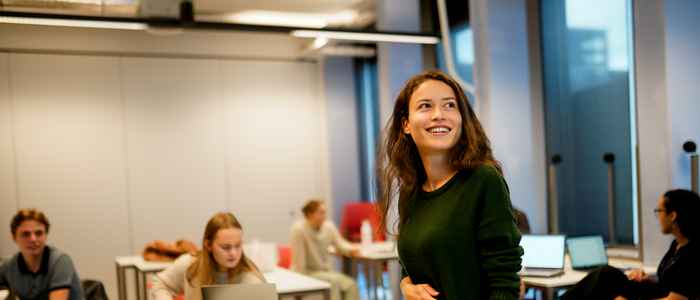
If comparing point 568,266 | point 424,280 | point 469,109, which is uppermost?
point 469,109

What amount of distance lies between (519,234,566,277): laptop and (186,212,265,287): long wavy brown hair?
1.77m

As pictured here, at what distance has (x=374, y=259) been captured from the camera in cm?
554

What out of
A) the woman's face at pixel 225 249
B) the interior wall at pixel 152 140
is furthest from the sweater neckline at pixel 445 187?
the interior wall at pixel 152 140

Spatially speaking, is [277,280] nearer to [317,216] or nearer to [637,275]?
[317,216]

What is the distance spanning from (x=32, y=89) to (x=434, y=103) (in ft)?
20.6

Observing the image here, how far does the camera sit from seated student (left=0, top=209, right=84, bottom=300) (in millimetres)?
3963

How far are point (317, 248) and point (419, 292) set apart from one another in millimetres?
4619

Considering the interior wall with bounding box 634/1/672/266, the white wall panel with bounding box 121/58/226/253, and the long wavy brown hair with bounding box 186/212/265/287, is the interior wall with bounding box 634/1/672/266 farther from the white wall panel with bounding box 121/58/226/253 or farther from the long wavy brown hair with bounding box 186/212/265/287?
the white wall panel with bounding box 121/58/226/253

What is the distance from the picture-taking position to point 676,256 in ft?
12.4

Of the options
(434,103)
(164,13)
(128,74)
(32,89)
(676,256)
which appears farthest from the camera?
(128,74)

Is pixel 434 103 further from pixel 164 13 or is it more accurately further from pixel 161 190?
pixel 161 190

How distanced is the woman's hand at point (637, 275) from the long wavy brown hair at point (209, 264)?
7.00 ft

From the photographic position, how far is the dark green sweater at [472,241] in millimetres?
1503

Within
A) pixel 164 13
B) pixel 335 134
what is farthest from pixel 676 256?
pixel 335 134
